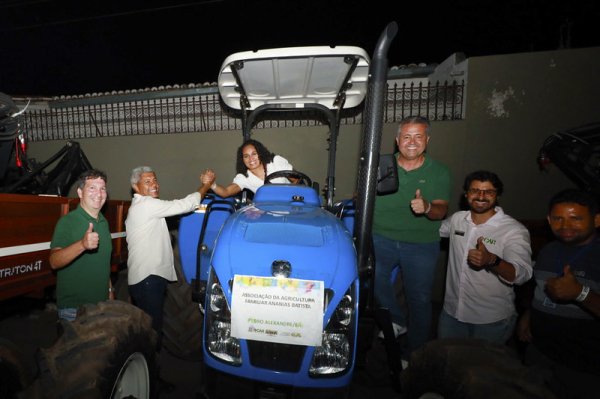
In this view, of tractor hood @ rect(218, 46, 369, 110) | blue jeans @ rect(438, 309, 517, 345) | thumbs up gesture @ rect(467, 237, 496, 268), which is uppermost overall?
tractor hood @ rect(218, 46, 369, 110)

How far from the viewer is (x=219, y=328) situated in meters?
1.71

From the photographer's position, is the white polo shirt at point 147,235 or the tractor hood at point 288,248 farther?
the white polo shirt at point 147,235

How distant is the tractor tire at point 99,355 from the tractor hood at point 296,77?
2296 mm

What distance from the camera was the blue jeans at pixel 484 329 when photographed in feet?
7.66

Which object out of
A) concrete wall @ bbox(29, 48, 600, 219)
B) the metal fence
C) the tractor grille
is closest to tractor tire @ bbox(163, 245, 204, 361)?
the tractor grille

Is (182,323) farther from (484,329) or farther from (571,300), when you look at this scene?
(571,300)

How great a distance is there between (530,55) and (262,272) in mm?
6313

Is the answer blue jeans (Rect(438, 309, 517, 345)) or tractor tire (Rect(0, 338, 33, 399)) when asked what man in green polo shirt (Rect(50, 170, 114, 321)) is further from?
blue jeans (Rect(438, 309, 517, 345))

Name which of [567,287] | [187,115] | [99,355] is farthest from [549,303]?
[187,115]

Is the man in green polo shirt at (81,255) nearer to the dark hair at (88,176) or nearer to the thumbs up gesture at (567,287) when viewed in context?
the dark hair at (88,176)

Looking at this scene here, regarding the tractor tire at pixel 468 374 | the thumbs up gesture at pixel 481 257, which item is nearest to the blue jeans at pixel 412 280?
the thumbs up gesture at pixel 481 257

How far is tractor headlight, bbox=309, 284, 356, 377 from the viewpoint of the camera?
64.2 inches

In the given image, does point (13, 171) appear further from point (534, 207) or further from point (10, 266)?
point (534, 207)

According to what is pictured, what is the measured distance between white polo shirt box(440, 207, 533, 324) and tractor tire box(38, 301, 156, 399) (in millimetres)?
2395
